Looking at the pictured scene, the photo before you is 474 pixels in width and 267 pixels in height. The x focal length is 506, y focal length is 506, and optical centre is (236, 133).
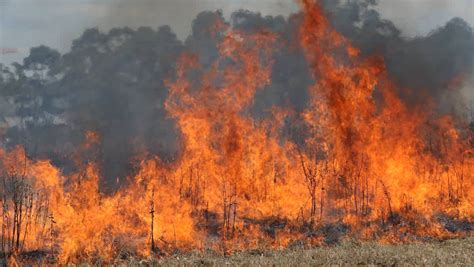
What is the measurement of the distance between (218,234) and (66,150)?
43.7 meters

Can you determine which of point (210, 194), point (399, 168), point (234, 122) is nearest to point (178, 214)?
point (210, 194)

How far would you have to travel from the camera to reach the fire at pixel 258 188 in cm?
2383

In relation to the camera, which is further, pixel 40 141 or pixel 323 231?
pixel 40 141

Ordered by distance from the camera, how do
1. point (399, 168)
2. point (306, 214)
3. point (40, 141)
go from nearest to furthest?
point (306, 214) → point (399, 168) → point (40, 141)

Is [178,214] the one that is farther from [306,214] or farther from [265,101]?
[265,101]

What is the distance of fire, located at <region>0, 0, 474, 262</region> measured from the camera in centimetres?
2383

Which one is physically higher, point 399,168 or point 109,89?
point 109,89

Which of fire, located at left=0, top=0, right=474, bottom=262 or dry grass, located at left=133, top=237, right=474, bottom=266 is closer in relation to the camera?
dry grass, located at left=133, top=237, right=474, bottom=266

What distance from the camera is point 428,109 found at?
4362 centimetres

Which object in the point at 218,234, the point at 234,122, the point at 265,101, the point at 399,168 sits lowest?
the point at 218,234

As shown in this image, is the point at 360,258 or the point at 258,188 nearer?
the point at 360,258

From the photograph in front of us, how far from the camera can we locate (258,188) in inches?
1280

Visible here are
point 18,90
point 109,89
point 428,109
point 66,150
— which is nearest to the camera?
point 428,109

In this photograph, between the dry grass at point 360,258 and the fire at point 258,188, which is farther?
the fire at point 258,188
